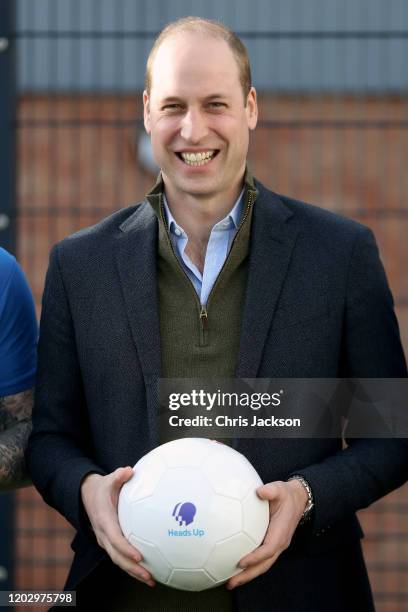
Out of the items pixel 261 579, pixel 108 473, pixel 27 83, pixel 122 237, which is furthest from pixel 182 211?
pixel 27 83

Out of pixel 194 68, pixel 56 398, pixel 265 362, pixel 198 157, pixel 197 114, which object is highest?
pixel 194 68

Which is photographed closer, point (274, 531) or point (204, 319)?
point (274, 531)

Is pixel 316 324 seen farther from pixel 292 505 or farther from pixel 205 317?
pixel 292 505

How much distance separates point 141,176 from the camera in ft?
22.7

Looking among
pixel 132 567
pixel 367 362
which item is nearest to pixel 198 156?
pixel 367 362

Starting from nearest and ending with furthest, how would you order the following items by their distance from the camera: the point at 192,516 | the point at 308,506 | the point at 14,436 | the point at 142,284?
the point at 192,516 < the point at 308,506 < the point at 142,284 < the point at 14,436

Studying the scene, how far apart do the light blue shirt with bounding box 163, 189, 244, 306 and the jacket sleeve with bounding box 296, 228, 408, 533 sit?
1.06ft

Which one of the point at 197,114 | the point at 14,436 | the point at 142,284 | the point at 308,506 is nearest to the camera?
the point at 308,506

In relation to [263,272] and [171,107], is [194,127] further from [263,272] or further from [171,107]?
[263,272]

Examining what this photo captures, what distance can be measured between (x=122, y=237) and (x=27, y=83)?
11.2ft

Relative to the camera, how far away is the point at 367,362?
3.24 m

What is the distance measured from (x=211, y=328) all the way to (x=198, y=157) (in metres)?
0.43

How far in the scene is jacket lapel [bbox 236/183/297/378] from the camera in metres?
3.22

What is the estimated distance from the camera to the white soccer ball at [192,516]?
2877mm
